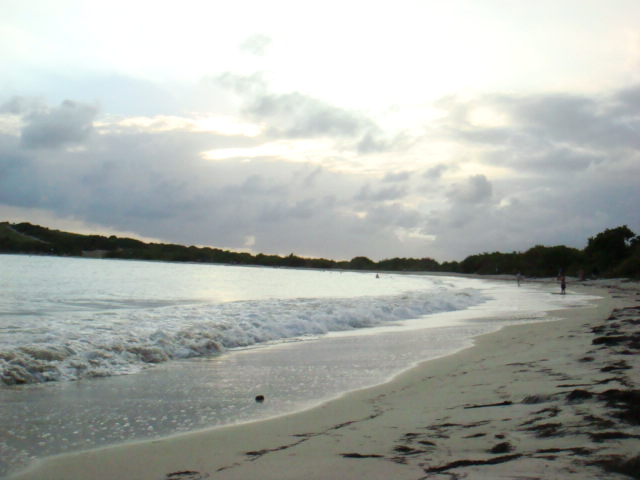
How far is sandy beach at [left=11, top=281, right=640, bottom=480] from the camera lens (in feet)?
11.7

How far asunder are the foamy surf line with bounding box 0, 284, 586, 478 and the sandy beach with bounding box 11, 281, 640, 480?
43cm

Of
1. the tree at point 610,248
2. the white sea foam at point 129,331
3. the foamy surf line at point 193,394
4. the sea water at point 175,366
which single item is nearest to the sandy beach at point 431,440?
the foamy surf line at point 193,394

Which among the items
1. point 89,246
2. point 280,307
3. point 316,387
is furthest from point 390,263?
point 316,387

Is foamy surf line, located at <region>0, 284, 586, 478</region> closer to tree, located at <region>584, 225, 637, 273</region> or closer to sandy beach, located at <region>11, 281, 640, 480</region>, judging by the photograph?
sandy beach, located at <region>11, 281, 640, 480</region>

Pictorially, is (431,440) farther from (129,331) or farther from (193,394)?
(129,331)

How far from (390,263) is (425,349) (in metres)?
176

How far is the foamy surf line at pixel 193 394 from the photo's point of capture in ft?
16.6

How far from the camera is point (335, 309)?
19281 millimetres

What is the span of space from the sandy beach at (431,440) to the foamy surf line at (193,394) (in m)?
0.43

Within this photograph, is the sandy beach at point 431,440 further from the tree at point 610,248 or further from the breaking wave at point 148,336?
the tree at point 610,248

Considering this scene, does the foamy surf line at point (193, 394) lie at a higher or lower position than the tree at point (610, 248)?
lower

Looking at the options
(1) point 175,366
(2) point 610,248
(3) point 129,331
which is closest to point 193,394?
(1) point 175,366

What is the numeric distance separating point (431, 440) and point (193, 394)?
3.70 meters

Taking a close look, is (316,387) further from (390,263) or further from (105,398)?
(390,263)
